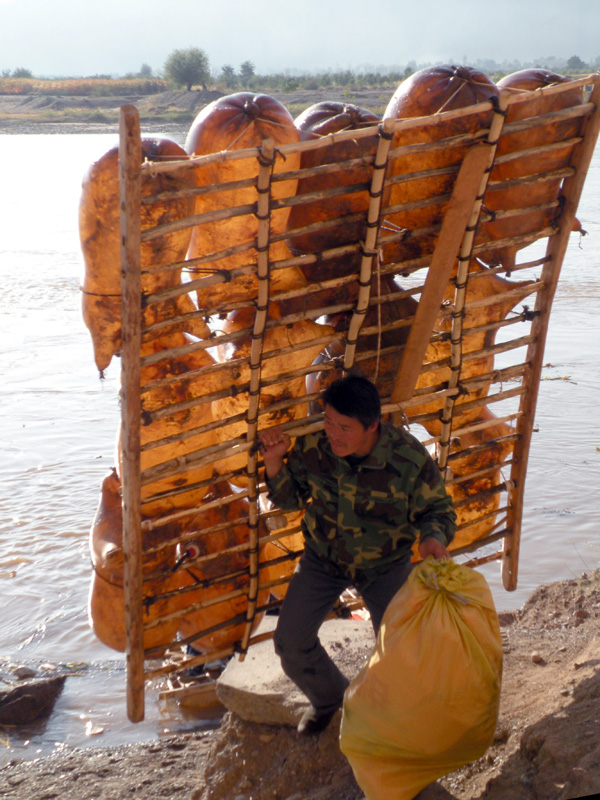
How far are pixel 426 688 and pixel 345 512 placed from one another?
1.97ft

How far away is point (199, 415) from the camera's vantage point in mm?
2664

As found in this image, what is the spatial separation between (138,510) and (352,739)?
910 millimetres

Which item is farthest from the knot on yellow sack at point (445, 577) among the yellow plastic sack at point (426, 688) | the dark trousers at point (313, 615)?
the dark trousers at point (313, 615)

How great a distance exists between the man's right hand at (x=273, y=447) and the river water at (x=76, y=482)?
3.43 feet

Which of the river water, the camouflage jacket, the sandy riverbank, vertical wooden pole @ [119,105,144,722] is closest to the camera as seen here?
vertical wooden pole @ [119,105,144,722]

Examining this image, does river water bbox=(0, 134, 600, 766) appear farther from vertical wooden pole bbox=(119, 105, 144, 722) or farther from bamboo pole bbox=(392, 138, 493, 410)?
bamboo pole bbox=(392, 138, 493, 410)

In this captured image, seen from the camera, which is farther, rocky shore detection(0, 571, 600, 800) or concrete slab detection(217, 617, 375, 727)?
concrete slab detection(217, 617, 375, 727)

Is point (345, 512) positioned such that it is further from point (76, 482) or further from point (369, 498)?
point (76, 482)

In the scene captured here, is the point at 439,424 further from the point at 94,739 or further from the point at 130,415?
the point at 94,739

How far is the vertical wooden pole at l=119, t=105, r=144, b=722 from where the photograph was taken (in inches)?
76.7

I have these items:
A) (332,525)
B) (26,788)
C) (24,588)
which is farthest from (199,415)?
(24,588)

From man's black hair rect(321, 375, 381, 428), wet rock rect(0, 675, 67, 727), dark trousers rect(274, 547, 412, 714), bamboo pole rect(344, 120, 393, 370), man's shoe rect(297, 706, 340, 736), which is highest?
bamboo pole rect(344, 120, 393, 370)

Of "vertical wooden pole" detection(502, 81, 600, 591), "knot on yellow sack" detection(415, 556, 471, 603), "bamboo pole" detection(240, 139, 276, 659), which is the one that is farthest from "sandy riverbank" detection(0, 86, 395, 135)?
"knot on yellow sack" detection(415, 556, 471, 603)

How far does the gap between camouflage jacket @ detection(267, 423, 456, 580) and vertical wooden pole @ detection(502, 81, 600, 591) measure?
0.85m
